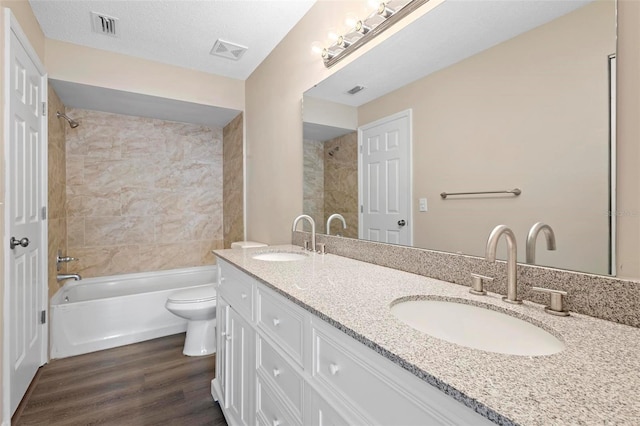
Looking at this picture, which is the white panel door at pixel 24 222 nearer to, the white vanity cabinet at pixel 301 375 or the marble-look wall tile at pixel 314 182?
the white vanity cabinet at pixel 301 375

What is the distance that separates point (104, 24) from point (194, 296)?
6.84ft

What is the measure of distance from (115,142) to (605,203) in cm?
386

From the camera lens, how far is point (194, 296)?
8.12 feet

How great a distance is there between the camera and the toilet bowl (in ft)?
7.81

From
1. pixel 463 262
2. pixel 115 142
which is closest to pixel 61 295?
pixel 115 142

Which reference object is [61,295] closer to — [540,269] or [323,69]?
[323,69]

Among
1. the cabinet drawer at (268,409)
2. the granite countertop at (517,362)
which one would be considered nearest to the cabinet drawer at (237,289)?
the cabinet drawer at (268,409)

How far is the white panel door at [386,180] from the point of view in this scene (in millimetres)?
1382

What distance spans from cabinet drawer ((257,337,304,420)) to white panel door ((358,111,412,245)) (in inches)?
27.6

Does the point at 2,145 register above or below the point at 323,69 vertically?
below

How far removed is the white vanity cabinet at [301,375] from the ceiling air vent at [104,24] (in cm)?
193

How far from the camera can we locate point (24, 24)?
6.15 ft

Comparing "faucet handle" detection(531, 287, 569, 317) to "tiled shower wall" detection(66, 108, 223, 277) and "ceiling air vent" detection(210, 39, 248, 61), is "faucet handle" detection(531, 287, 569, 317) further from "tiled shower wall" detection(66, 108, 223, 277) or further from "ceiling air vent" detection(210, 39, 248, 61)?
"tiled shower wall" detection(66, 108, 223, 277)

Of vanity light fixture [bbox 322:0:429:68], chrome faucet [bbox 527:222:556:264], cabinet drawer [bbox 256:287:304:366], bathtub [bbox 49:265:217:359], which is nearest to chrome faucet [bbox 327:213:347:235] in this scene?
cabinet drawer [bbox 256:287:304:366]
